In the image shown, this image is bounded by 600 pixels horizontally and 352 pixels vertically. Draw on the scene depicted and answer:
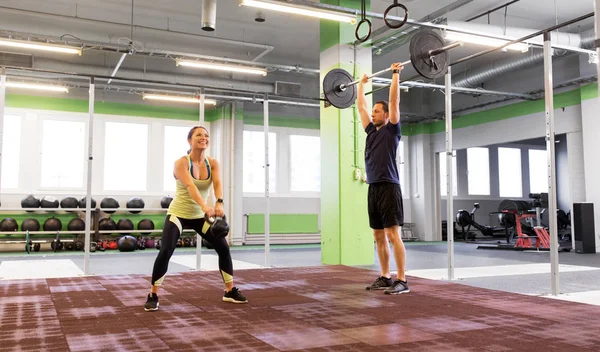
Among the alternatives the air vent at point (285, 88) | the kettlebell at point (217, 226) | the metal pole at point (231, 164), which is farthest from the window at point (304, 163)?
the kettlebell at point (217, 226)

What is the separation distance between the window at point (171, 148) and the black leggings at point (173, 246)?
26.7ft

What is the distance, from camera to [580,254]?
8.33 meters

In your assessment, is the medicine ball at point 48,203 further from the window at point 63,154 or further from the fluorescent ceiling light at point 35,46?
the fluorescent ceiling light at point 35,46

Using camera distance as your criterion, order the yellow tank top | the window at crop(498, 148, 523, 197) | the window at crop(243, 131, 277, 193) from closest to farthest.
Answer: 1. the yellow tank top
2. the window at crop(243, 131, 277, 193)
3. the window at crop(498, 148, 523, 197)

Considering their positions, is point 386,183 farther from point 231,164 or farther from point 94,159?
point 94,159

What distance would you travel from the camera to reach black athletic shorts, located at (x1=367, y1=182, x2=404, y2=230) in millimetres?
3629

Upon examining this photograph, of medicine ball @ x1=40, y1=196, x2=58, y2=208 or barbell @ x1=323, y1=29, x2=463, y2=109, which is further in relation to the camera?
medicine ball @ x1=40, y1=196, x2=58, y2=208

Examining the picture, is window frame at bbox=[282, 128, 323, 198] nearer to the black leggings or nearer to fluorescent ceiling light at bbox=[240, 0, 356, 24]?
fluorescent ceiling light at bbox=[240, 0, 356, 24]

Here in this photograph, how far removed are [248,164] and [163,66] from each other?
2.94 metres

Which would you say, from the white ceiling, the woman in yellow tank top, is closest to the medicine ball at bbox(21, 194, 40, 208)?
the white ceiling

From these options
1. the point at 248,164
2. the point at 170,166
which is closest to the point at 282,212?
the point at 248,164

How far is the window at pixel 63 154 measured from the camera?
10.1 m

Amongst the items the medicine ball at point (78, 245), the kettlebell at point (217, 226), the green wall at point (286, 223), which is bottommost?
the medicine ball at point (78, 245)

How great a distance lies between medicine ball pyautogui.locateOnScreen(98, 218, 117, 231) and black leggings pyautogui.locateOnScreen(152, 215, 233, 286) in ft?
23.8
